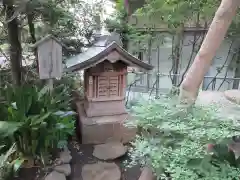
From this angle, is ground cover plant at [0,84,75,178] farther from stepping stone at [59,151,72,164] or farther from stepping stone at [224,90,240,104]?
stepping stone at [224,90,240,104]

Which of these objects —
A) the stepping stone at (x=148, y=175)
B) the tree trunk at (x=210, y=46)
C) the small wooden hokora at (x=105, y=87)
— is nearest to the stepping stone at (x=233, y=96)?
the tree trunk at (x=210, y=46)

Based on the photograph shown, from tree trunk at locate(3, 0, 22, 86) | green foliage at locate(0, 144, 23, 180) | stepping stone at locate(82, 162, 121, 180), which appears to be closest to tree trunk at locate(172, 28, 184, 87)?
stepping stone at locate(82, 162, 121, 180)

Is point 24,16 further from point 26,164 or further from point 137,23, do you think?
point 137,23

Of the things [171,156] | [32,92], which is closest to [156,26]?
[32,92]

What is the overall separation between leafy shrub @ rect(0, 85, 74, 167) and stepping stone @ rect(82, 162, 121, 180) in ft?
1.75

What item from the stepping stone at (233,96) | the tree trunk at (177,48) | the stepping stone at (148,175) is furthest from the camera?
the tree trunk at (177,48)

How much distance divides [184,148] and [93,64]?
90.9 inches

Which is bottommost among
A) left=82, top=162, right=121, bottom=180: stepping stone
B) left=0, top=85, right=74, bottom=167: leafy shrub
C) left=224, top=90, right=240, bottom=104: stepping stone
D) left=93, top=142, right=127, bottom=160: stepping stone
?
left=82, top=162, right=121, bottom=180: stepping stone

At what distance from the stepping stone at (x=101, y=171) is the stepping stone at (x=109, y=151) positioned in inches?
6.5

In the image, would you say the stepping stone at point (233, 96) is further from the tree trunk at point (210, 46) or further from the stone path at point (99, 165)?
the stone path at point (99, 165)

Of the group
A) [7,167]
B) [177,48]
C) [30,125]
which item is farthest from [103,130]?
[177,48]

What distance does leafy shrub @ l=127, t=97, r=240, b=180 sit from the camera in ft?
4.94

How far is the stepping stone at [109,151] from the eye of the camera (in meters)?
3.47

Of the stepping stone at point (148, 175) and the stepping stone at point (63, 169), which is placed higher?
the stepping stone at point (148, 175)
